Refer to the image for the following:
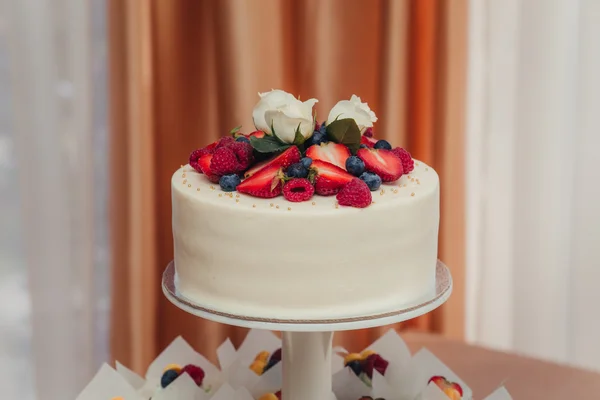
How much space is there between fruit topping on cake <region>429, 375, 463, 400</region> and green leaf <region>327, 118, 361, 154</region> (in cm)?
51

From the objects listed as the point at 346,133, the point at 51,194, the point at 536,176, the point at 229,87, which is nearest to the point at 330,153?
the point at 346,133

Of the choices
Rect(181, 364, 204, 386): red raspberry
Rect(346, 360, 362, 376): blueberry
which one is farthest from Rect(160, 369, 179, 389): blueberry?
Rect(346, 360, 362, 376): blueberry

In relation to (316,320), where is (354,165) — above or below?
above

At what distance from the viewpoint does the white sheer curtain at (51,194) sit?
1.78 metres

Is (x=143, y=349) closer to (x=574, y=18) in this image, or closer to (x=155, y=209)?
(x=155, y=209)

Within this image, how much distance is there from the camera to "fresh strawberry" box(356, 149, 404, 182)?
1.17 metres

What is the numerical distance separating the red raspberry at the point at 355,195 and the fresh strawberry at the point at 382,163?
0.08 metres

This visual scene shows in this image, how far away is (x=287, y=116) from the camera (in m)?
1.16

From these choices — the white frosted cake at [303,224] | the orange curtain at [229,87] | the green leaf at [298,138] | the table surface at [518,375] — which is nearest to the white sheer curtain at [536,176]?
the orange curtain at [229,87]

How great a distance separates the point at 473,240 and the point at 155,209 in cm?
96

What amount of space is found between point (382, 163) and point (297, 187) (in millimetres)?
147

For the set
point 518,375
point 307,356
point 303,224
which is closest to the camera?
point 303,224

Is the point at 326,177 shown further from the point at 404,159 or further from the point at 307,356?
the point at 307,356

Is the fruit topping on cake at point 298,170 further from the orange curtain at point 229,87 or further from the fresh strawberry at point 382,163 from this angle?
the orange curtain at point 229,87
